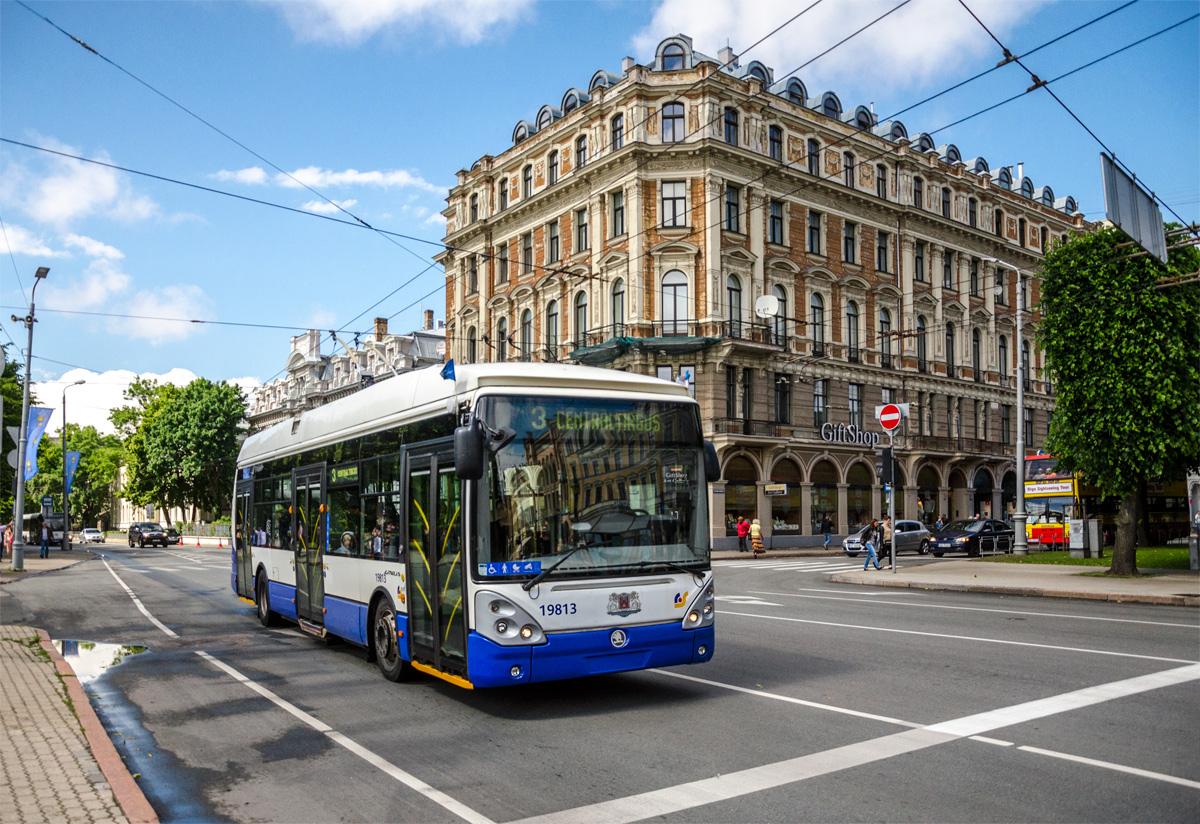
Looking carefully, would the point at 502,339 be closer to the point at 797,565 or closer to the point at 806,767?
the point at 797,565

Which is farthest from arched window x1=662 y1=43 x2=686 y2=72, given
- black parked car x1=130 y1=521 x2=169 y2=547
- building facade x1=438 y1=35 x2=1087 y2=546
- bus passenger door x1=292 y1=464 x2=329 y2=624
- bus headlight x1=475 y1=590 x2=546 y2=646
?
black parked car x1=130 y1=521 x2=169 y2=547

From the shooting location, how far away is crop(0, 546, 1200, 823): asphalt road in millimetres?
5617

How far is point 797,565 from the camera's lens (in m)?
33.0

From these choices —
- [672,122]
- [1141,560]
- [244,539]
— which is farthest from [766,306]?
[244,539]

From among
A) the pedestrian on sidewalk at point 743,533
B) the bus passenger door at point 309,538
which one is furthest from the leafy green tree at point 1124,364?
the pedestrian on sidewalk at point 743,533

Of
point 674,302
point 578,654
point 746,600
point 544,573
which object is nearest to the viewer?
point 544,573

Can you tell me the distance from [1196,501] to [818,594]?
1009cm

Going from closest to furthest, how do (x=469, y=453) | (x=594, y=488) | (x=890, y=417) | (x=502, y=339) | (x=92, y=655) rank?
(x=469, y=453)
(x=594, y=488)
(x=92, y=655)
(x=890, y=417)
(x=502, y=339)

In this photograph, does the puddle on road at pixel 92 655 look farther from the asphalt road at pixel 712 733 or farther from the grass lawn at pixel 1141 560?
the grass lawn at pixel 1141 560

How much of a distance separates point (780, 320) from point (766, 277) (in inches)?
84.9

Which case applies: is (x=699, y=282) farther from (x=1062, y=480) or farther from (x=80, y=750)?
(x=80, y=750)

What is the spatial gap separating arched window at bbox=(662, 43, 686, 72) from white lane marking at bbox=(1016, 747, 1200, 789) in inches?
1642

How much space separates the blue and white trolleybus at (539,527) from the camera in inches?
304

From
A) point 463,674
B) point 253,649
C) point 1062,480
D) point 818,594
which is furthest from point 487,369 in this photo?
point 1062,480
